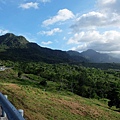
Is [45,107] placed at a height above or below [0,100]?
below

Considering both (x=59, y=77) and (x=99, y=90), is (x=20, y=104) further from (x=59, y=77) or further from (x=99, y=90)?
(x=59, y=77)

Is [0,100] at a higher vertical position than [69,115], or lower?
higher

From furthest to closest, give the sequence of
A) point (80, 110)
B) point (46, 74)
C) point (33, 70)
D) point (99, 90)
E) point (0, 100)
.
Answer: point (33, 70) → point (46, 74) → point (99, 90) → point (80, 110) → point (0, 100)

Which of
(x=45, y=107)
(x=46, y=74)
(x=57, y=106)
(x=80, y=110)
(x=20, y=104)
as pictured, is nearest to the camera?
(x=20, y=104)

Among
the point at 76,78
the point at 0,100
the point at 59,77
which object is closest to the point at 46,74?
the point at 59,77

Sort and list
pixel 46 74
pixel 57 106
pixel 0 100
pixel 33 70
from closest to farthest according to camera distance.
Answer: pixel 0 100, pixel 57 106, pixel 46 74, pixel 33 70

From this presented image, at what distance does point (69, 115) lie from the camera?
2428 cm

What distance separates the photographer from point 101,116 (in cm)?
2886

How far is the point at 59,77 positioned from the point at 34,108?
79360mm

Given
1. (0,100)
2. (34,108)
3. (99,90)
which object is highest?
(0,100)

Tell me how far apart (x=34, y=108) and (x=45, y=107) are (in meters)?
1.71

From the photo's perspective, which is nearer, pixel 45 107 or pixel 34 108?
pixel 34 108

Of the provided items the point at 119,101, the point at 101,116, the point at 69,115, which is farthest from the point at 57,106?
the point at 119,101

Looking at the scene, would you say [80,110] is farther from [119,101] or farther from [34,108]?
[119,101]
